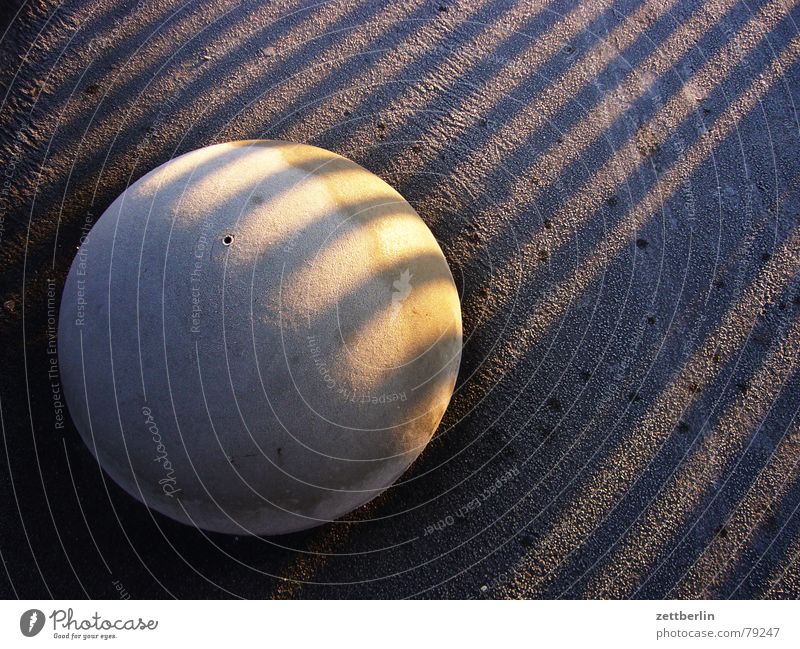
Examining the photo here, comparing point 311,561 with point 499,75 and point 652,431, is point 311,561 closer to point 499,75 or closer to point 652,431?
point 652,431

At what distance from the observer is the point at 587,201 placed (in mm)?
4395

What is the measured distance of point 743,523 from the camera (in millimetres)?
4004

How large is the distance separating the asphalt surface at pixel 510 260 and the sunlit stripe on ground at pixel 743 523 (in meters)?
0.02

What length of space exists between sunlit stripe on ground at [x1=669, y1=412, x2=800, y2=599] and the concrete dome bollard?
2174 millimetres

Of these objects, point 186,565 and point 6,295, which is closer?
point 186,565

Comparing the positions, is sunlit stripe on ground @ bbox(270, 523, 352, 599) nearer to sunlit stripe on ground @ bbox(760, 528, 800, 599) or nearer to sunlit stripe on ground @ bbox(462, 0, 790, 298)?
sunlit stripe on ground @ bbox(462, 0, 790, 298)

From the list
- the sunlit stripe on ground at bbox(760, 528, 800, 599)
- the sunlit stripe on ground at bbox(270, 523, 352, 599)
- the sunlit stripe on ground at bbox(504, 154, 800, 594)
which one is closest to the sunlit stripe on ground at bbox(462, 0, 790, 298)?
the sunlit stripe on ground at bbox(504, 154, 800, 594)

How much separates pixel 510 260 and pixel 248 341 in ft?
7.04

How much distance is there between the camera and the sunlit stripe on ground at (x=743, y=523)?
3.90 meters

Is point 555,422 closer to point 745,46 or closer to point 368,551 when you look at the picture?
point 368,551

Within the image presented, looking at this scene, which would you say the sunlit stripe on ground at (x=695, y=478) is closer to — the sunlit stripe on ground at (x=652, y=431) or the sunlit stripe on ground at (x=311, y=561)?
the sunlit stripe on ground at (x=652, y=431)

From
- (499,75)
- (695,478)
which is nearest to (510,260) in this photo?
(499,75)

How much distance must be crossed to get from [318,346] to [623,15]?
12.4 feet

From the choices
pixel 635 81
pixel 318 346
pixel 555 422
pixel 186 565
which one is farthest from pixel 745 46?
pixel 186 565
